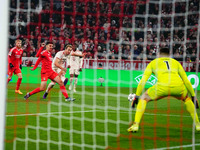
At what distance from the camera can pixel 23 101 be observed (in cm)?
1244

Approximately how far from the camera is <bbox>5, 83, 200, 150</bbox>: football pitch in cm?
657

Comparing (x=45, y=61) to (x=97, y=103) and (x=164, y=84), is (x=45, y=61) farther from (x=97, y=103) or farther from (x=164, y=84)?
(x=164, y=84)

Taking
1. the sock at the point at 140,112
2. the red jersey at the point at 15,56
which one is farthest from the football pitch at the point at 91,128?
the red jersey at the point at 15,56

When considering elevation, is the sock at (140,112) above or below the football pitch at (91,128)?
above

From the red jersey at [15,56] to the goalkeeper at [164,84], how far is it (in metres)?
7.95

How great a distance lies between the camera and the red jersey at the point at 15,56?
14.6 m

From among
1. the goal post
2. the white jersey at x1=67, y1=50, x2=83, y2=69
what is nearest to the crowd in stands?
the goal post

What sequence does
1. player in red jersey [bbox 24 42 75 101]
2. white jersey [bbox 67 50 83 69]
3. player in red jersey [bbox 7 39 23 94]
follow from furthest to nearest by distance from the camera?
1. white jersey [bbox 67 50 83 69]
2. player in red jersey [bbox 7 39 23 94]
3. player in red jersey [bbox 24 42 75 101]

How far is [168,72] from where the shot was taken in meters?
7.72

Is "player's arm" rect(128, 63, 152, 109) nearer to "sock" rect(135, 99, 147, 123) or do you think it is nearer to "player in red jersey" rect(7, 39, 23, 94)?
"sock" rect(135, 99, 147, 123)

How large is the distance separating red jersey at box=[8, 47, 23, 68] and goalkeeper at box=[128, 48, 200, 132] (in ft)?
26.1

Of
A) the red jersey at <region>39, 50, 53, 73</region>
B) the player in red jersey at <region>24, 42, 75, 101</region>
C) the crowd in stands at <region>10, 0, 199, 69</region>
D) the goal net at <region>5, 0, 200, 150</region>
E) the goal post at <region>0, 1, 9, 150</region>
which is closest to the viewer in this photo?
the goal post at <region>0, 1, 9, 150</region>

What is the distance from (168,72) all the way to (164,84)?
261mm

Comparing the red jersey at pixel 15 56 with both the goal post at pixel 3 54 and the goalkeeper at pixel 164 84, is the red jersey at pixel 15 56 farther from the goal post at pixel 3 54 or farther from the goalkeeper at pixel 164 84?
the goal post at pixel 3 54
